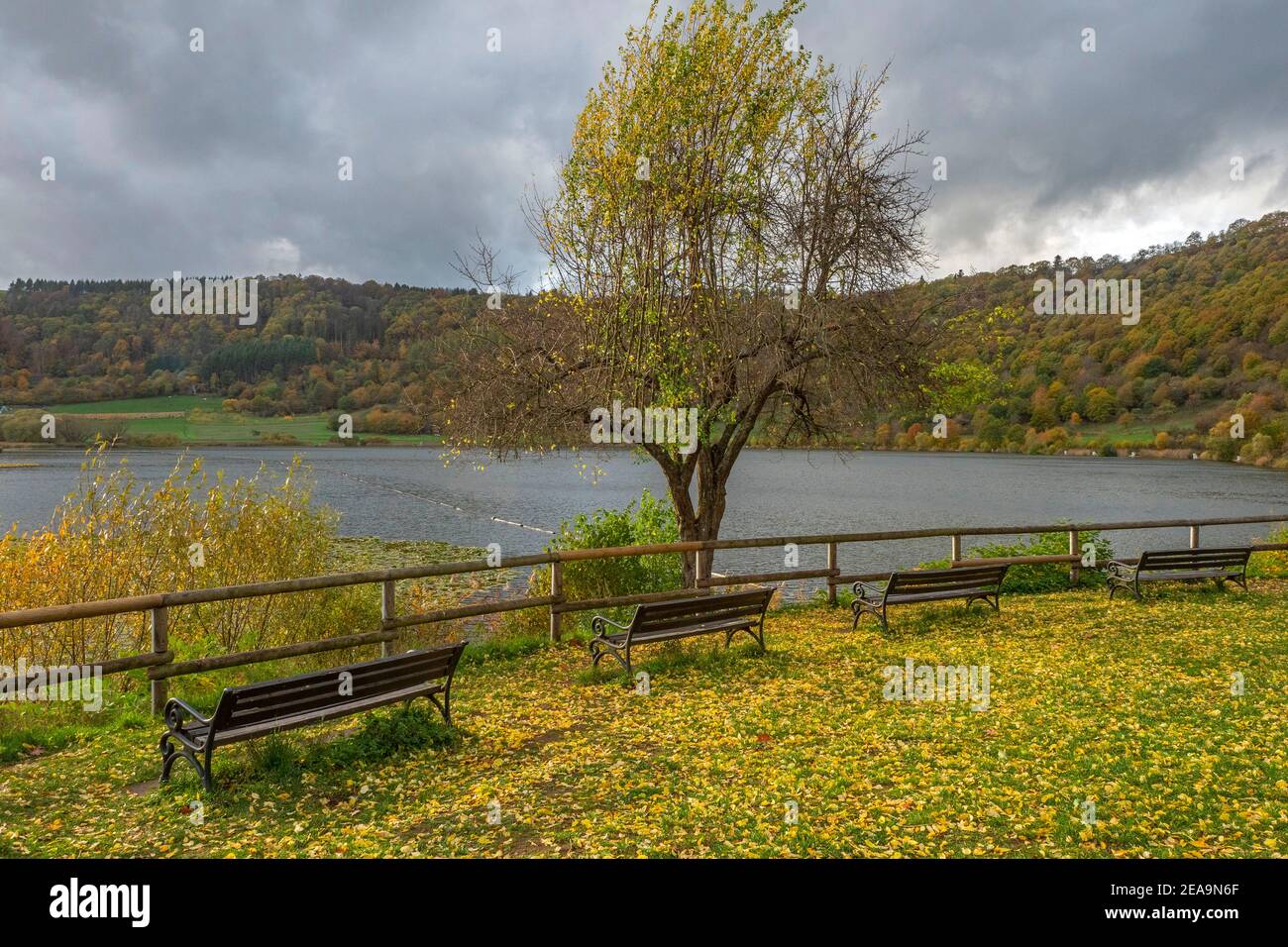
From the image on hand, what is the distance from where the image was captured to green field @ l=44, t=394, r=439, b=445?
283 feet

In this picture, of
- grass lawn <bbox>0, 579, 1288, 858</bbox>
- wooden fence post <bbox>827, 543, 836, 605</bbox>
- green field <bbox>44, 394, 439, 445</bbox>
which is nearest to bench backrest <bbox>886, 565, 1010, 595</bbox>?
wooden fence post <bbox>827, 543, 836, 605</bbox>

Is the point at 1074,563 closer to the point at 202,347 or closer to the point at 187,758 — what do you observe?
the point at 187,758

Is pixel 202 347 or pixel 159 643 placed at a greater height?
pixel 202 347

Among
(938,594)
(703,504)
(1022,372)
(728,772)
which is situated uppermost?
(1022,372)

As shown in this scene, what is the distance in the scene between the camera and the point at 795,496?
54781 millimetres

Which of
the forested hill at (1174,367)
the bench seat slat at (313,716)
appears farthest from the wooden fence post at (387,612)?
the forested hill at (1174,367)

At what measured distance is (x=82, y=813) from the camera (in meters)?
5.26

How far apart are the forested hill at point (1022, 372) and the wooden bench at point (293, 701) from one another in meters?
58.4

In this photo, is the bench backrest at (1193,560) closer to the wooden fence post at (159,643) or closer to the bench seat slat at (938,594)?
the bench seat slat at (938,594)

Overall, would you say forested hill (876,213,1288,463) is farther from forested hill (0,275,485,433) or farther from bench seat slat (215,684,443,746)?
bench seat slat (215,684,443,746)

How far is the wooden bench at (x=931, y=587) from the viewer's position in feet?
35.6

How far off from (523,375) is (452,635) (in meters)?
4.26

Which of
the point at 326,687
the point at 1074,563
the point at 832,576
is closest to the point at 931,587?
the point at 832,576

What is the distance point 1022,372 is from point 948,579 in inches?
2521
